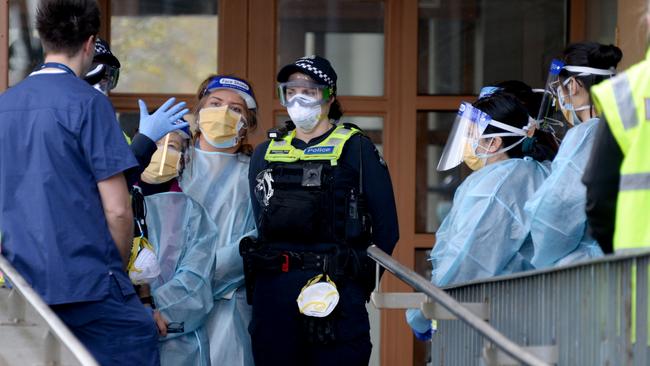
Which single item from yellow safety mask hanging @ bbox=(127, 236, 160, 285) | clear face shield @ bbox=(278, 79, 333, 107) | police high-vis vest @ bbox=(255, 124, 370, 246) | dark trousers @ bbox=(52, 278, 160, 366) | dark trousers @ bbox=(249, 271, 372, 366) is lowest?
dark trousers @ bbox=(249, 271, 372, 366)

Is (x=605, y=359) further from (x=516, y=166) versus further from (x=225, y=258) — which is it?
(x=225, y=258)

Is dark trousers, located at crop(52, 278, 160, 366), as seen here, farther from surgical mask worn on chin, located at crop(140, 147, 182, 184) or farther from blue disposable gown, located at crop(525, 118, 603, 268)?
blue disposable gown, located at crop(525, 118, 603, 268)

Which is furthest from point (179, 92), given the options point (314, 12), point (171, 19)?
point (314, 12)

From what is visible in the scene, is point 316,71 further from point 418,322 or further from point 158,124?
point 418,322

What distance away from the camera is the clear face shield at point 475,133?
15.6 feet

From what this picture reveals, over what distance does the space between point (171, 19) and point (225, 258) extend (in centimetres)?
231

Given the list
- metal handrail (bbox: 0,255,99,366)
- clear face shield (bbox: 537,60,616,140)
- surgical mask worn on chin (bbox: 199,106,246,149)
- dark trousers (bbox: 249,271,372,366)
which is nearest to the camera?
metal handrail (bbox: 0,255,99,366)

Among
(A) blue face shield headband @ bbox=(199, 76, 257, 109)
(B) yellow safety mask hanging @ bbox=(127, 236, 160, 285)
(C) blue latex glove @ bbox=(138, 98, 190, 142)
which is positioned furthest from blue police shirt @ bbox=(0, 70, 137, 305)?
(A) blue face shield headband @ bbox=(199, 76, 257, 109)

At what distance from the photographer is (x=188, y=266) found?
4887 millimetres

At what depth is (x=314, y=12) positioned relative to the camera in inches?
272

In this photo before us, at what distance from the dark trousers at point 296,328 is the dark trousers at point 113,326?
3.34ft

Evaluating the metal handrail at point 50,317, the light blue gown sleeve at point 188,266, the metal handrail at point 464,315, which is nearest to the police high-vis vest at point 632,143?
the metal handrail at point 464,315

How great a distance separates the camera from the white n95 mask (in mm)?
4648

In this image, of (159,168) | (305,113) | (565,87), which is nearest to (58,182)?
(159,168)
